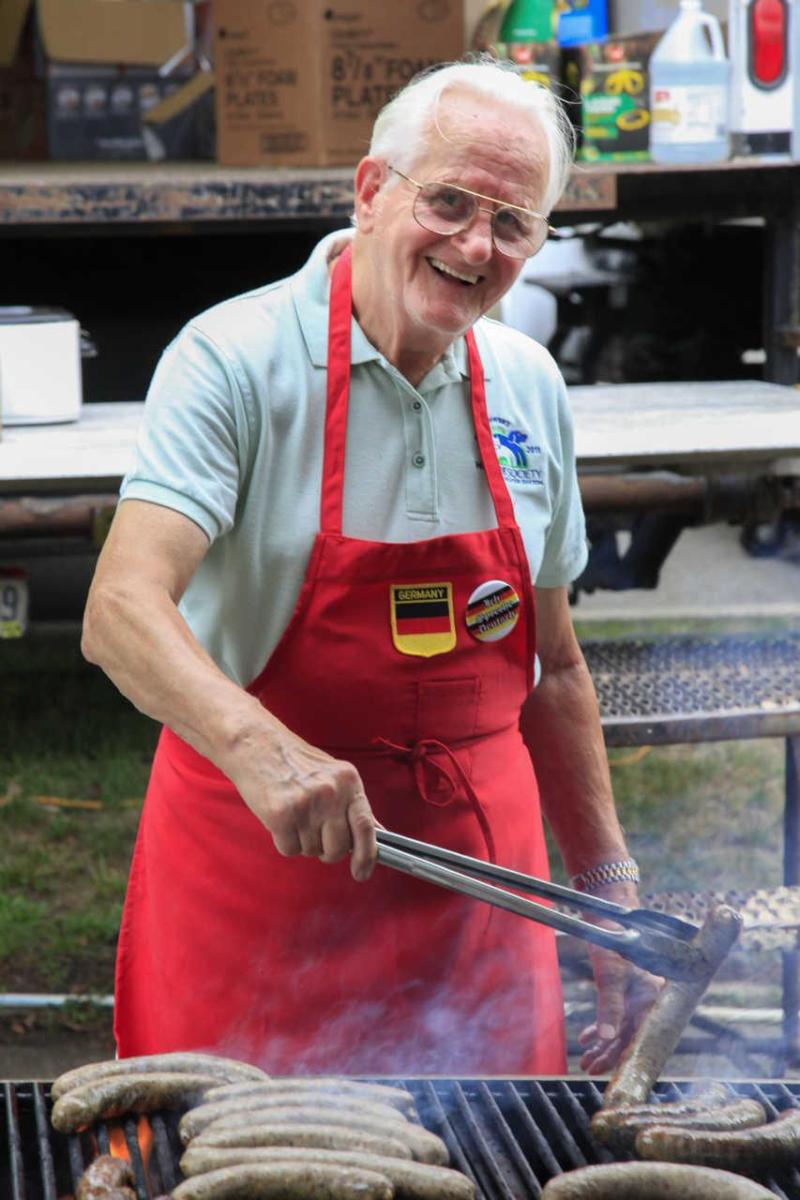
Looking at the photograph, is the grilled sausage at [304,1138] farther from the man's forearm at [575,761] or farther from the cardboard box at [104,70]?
the cardboard box at [104,70]

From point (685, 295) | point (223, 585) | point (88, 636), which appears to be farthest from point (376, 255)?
point (685, 295)

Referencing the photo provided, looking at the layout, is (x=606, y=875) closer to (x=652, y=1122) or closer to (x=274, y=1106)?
(x=652, y=1122)

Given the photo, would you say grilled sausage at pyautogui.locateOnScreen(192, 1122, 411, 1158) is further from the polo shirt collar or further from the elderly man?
the polo shirt collar

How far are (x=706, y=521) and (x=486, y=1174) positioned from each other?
313 cm

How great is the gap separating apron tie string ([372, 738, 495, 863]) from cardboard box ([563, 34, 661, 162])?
2467 millimetres

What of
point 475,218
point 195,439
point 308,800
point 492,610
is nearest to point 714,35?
point 475,218

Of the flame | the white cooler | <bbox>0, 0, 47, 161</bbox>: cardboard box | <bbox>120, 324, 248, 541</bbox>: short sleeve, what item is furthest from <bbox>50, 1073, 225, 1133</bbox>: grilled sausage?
<bbox>0, 0, 47, 161</bbox>: cardboard box

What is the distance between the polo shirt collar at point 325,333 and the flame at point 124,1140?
116 centimetres

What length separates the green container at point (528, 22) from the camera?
4.46 m

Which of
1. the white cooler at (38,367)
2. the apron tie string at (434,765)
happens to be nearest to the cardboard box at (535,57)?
the white cooler at (38,367)

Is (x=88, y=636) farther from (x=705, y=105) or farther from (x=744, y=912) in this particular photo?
(x=705, y=105)

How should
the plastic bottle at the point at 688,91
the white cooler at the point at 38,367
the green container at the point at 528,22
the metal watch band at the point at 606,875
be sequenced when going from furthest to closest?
the green container at the point at 528,22 → the plastic bottle at the point at 688,91 → the white cooler at the point at 38,367 → the metal watch band at the point at 606,875

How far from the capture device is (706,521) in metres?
4.92

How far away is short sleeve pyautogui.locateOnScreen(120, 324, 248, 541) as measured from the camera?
89.2 inches
